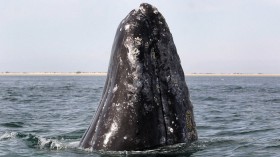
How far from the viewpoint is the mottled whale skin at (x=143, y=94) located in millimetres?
5559

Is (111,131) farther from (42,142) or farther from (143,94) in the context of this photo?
(42,142)

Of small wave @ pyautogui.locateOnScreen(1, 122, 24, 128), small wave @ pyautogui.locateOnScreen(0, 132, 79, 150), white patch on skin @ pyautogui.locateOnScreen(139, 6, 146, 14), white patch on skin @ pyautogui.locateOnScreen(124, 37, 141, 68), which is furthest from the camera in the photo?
small wave @ pyautogui.locateOnScreen(1, 122, 24, 128)

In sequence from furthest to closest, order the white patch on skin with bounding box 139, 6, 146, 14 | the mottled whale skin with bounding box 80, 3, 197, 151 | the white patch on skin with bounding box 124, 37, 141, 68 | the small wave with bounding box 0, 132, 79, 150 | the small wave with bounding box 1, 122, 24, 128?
the small wave with bounding box 1, 122, 24, 128 < the small wave with bounding box 0, 132, 79, 150 < the white patch on skin with bounding box 139, 6, 146, 14 < the white patch on skin with bounding box 124, 37, 141, 68 < the mottled whale skin with bounding box 80, 3, 197, 151

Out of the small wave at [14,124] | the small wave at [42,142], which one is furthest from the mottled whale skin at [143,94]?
the small wave at [14,124]

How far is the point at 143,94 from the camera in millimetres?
5719

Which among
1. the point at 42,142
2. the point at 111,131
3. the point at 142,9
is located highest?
the point at 142,9

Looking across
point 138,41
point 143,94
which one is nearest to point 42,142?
point 143,94

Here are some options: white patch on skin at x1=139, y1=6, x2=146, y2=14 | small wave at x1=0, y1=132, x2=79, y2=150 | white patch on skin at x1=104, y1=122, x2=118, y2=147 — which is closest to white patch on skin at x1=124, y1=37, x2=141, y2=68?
white patch on skin at x1=139, y1=6, x2=146, y2=14

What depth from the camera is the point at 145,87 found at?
574cm

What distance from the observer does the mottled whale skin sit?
5559 mm

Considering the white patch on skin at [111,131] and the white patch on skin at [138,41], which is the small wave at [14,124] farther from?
the white patch on skin at [138,41]

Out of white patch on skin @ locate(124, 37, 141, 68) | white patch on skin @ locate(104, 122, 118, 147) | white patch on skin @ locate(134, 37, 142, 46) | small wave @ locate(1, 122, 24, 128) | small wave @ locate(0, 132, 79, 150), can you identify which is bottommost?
small wave @ locate(1, 122, 24, 128)

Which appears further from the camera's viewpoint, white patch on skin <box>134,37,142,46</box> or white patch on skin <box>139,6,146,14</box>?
white patch on skin <box>139,6,146,14</box>

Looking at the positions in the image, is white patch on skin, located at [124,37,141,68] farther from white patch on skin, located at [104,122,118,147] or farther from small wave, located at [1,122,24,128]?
small wave, located at [1,122,24,128]
